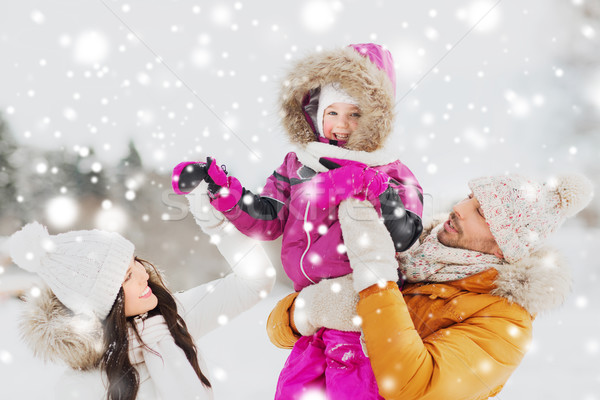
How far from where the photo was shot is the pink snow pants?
1.00 metres

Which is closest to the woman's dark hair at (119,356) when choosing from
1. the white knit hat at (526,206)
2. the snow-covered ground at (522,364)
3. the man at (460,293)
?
the snow-covered ground at (522,364)

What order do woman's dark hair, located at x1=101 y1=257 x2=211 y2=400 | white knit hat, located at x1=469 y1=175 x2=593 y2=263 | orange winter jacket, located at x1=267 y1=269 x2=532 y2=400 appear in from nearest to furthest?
orange winter jacket, located at x1=267 y1=269 x2=532 y2=400
white knit hat, located at x1=469 y1=175 x2=593 y2=263
woman's dark hair, located at x1=101 y1=257 x2=211 y2=400

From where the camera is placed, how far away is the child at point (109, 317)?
3.41 feet

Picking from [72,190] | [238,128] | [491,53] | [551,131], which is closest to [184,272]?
[72,190]

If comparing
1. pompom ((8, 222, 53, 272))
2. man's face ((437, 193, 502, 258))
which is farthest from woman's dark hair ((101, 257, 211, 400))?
man's face ((437, 193, 502, 258))

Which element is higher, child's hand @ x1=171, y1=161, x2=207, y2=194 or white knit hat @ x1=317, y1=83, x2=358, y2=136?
white knit hat @ x1=317, y1=83, x2=358, y2=136

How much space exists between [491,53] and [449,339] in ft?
4.56

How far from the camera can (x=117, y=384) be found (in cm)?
110

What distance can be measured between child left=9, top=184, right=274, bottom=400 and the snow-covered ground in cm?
30

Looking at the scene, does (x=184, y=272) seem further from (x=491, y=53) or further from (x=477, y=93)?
(x=491, y=53)

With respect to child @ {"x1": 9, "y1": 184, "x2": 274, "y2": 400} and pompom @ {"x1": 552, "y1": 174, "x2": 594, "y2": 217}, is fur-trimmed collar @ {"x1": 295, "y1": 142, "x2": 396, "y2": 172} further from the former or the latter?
pompom @ {"x1": 552, "y1": 174, "x2": 594, "y2": 217}

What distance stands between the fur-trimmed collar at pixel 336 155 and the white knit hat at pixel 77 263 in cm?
61

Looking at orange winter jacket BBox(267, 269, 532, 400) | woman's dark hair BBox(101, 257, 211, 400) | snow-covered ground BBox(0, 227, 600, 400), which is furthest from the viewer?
snow-covered ground BBox(0, 227, 600, 400)

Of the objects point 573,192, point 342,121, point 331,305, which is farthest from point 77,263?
point 573,192
